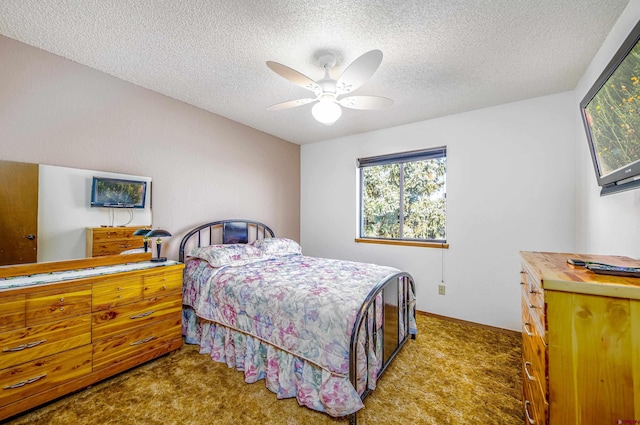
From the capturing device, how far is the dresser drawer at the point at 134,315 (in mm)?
1921

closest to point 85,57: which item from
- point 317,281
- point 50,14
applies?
point 50,14

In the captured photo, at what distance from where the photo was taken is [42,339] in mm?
1672

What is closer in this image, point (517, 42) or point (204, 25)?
point (204, 25)

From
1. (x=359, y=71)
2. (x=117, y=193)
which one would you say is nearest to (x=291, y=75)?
(x=359, y=71)

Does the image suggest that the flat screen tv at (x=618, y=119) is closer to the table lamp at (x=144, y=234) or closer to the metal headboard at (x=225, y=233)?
the table lamp at (x=144, y=234)

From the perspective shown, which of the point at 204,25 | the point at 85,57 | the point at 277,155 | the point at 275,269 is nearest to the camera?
the point at 204,25

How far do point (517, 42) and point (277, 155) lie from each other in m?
3.20

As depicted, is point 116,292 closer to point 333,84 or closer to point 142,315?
point 142,315

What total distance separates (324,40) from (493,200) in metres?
2.53

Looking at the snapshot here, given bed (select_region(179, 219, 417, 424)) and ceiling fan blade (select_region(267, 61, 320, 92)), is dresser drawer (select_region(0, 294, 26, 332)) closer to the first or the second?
bed (select_region(179, 219, 417, 424))

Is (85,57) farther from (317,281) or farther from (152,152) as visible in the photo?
(317,281)

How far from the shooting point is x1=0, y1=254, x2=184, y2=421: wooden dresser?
158cm

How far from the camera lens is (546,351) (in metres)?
0.93

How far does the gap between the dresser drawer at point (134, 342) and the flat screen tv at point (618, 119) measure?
3.33 m
